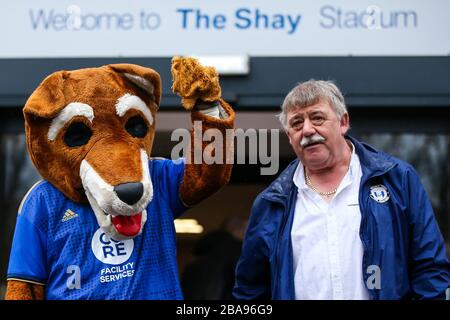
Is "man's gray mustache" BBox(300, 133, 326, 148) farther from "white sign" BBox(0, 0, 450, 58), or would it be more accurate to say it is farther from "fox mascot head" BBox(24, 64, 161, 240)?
"white sign" BBox(0, 0, 450, 58)

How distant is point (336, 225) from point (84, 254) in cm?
105

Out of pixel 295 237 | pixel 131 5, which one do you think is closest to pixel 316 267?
pixel 295 237

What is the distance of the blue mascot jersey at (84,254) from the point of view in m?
3.57

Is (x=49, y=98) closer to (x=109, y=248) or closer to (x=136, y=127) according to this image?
(x=136, y=127)

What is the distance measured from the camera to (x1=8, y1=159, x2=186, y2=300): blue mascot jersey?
141 inches

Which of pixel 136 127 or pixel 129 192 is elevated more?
pixel 136 127

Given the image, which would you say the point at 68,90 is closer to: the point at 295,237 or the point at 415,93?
the point at 295,237

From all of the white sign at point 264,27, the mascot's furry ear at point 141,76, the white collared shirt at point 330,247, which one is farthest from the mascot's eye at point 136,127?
the white sign at point 264,27

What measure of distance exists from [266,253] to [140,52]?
2.22 m

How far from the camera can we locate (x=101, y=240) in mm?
3609

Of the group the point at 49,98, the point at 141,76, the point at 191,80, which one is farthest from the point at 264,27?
the point at 49,98

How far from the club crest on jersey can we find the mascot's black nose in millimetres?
960

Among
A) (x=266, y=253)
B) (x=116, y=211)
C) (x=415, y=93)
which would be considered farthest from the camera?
(x=415, y=93)

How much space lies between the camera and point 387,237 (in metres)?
3.48
